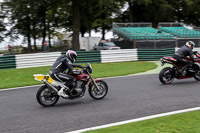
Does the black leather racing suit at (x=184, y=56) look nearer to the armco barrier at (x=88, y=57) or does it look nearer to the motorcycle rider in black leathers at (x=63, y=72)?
the motorcycle rider in black leathers at (x=63, y=72)

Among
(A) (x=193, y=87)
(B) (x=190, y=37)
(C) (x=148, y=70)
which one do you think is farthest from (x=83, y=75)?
(B) (x=190, y=37)

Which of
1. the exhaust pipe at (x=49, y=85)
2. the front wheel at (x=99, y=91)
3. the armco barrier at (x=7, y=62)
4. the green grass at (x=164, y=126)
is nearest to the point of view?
the green grass at (x=164, y=126)

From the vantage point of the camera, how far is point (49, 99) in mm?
7387

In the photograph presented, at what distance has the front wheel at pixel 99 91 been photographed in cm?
791

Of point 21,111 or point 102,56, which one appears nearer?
point 21,111

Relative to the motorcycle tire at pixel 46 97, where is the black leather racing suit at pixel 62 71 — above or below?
above

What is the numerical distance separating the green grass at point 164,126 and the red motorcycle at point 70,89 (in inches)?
103

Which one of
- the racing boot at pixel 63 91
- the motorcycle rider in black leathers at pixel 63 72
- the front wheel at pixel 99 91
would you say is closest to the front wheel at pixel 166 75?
the front wheel at pixel 99 91

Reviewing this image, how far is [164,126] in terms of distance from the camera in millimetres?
5035

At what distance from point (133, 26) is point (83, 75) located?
24.7 m

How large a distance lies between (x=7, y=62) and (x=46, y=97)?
425 inches

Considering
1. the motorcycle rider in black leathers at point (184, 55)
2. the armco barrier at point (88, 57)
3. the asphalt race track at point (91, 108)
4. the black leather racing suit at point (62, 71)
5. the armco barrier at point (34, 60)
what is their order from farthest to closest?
the armco barrier at point (34, 60), the armco barrier at point (88, 57), the motorcycle rider in black leathers at point (184, 55), the black leather racing suit at point (62, 71), the asphalt race track at point (91, 108)

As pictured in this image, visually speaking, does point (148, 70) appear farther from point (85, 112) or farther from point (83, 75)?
point (85, 112)

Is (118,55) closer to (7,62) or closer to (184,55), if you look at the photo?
(7,62)
